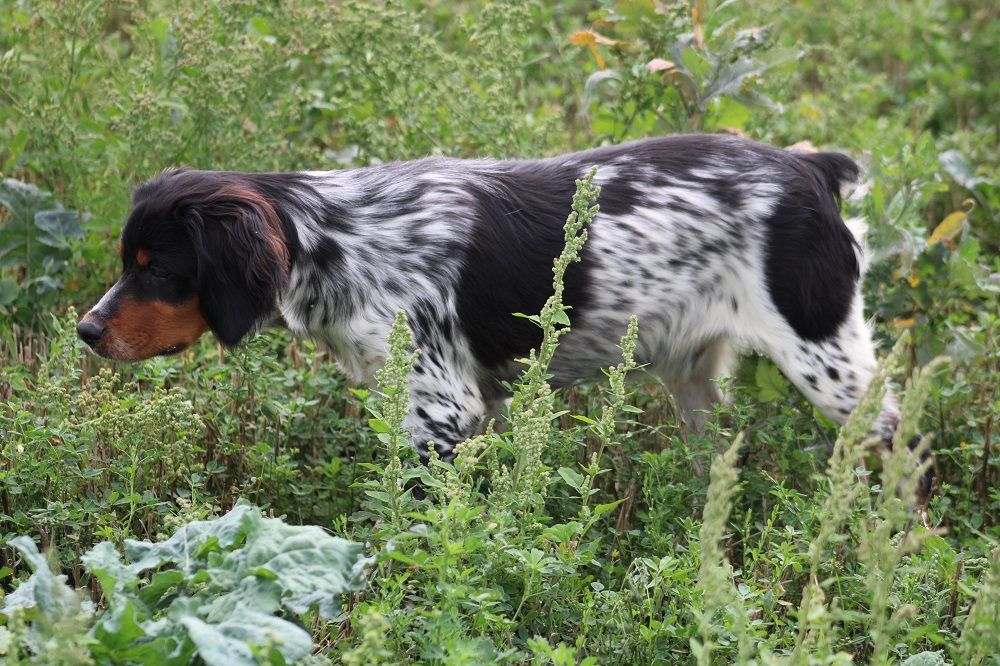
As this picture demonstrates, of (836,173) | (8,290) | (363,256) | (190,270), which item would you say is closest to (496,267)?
(363,256)

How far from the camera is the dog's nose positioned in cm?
383

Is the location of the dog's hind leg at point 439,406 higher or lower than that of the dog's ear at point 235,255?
lower

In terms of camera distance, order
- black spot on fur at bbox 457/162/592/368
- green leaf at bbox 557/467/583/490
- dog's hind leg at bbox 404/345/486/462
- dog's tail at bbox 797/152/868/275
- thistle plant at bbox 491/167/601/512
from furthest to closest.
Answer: dog's tail at bbox 797/152/868/275 < black spot on fur at bbox 457/162/592/368 < dog's hind leg at bbox 404/345/486/462 < green leaf at bbox 557/467/583/490 < thistle plant at bbox 491/167/601/512

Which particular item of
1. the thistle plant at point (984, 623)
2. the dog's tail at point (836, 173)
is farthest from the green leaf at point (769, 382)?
the thistle plant at point (984, 623)

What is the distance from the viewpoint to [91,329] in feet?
12.6

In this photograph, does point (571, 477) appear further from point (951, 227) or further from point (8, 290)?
point (8, 290)

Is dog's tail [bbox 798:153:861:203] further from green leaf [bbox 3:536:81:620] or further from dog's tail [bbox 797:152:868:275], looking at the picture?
green leaf [bbox 3:536:81:620]

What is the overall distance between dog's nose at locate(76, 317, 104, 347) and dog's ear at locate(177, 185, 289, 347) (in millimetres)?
319

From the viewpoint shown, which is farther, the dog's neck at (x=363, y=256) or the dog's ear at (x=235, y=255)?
the dog's neck at (x=363, y=256)

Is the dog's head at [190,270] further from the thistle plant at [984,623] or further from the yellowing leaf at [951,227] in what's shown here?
the yellowing leaf at [951,227]

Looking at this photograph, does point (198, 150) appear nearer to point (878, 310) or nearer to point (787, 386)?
point (787, 386)

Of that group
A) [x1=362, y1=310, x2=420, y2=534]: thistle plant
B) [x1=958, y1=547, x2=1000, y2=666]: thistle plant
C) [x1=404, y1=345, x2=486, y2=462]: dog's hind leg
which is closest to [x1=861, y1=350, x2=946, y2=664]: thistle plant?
[x1=958, y1=547, x2=1000, y2=666]: thistle plant

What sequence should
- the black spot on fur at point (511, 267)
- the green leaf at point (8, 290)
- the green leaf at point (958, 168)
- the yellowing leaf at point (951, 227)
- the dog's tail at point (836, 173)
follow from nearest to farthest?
the black spot on fur at point (511, 267), the dog's tail at point (836, 173), the green leaf at point (8, 290), the yellowing leaf at point (951, 227), the green leaf at point (958, 168)

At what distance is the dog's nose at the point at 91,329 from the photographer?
3832 millimetres
